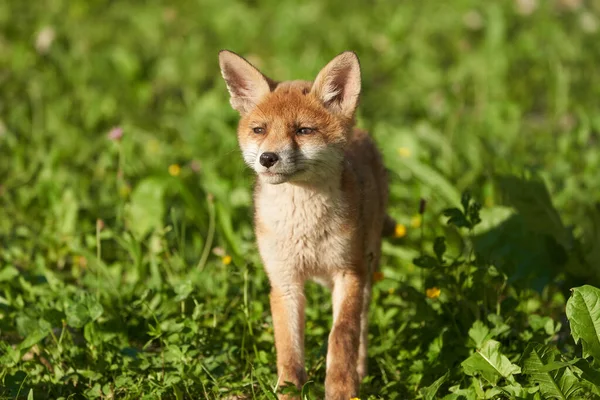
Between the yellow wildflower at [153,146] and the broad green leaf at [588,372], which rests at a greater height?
the yellow wildflower at [153,146]

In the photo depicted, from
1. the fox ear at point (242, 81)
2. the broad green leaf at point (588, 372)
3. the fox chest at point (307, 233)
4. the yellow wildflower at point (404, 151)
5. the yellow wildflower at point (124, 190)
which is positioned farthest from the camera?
the yellow wildflower at point (404, 151)

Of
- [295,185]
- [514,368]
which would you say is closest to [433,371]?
[514,368]

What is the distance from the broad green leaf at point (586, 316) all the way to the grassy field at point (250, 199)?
0.01 metres

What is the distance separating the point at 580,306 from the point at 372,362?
1.37 m

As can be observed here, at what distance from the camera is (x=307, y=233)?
13.6ft

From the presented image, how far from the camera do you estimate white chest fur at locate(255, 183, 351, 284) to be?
13.6 feet

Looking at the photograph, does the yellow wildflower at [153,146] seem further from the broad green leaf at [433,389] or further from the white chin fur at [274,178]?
the broad green leaf at [433,389]

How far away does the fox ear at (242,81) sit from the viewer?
4.30 meters

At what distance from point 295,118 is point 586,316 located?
5.53 feet

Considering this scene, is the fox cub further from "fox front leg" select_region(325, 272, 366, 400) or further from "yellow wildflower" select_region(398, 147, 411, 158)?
"yellow wildflower" select_region(398, 147, 411, 158)

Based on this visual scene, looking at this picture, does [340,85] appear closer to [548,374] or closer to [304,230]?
[304,230]


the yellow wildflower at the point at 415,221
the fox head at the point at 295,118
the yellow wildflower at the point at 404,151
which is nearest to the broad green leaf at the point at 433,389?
the fox head at the point at 295,118

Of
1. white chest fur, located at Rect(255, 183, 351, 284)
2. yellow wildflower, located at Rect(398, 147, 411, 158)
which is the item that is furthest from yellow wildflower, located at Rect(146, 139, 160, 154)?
white chest fur, located at Rect(255, 183, 351, 284)

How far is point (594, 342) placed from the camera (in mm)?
3715
